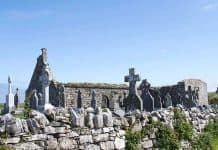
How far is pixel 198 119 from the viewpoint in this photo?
13.5m

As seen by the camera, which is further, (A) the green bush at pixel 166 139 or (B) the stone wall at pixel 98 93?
(B) the stone wall at pixel 98 93

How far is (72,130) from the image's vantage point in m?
7.71

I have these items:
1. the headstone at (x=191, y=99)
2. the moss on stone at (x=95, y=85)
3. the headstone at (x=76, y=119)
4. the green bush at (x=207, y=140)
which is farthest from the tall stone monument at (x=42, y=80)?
the headstone at (x=191, y=99)

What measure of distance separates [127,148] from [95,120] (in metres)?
1.32

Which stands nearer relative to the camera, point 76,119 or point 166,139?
point 76,119

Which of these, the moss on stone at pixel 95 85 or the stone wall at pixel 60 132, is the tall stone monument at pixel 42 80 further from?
the stone wall at pixel 60 132

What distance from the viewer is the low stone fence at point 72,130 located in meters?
6.70

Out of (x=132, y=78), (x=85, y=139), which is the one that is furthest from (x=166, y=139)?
(x=132, y=78)

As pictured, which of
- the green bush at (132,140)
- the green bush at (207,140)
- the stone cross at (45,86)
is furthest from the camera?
the stone cross at (45,86)

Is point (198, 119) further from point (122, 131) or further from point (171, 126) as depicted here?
point (122, 131)

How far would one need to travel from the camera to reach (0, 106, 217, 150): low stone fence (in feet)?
22.0

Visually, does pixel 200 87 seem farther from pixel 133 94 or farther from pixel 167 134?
pixel 167 134

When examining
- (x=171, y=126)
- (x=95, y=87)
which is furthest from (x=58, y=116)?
(x=95, y=87)

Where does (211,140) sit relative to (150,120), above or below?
below
